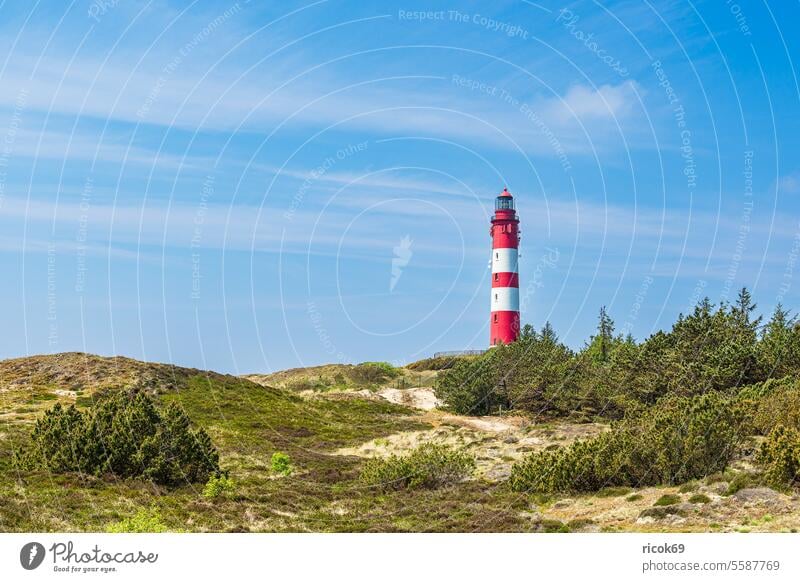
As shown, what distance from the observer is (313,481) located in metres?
40.1

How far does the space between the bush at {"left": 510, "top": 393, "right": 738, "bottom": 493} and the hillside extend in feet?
3.41

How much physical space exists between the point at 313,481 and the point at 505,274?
48.1m

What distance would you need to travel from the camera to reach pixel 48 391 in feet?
210

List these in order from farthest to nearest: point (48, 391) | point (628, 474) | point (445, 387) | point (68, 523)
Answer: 1. point (445, 387)
2. point (48, 391)
3. point (628, 474)
4. point (68, 523)

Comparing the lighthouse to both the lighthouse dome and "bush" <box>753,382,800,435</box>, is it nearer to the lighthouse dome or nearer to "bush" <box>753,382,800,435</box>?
the lighthouse dome

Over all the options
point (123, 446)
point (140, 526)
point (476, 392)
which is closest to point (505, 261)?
point (476, 392)

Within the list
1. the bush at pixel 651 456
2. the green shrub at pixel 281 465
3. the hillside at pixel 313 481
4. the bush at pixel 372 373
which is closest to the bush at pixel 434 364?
the bush at pixel 372 373

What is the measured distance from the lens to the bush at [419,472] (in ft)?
123
